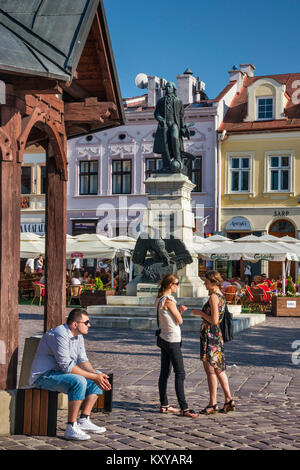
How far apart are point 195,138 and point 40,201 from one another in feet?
29.7

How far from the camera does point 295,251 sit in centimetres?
2406

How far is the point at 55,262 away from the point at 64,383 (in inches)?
72.4

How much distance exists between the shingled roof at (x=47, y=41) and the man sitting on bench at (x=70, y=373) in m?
2.16

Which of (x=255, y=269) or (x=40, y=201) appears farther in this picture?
(x=40, y=201)

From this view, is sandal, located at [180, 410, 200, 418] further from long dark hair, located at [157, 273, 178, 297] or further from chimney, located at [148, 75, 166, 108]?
chimney, located at [148, 75, 166, 108]

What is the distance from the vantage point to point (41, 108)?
736 cm

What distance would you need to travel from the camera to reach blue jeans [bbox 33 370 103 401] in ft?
21.4

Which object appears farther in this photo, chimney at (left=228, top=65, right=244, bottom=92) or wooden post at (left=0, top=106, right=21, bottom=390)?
chimney at (left=228, top=65, right=244, bottom=92)

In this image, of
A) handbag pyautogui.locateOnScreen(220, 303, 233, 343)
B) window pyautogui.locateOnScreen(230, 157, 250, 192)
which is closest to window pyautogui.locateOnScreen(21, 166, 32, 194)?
window pyautogui.locateOnScreen(230, 157, 250, 192)

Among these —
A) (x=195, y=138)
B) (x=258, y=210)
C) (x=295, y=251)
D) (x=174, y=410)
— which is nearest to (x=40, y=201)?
(x=195, y=138)

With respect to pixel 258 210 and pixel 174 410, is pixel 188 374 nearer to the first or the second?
pixel 174 410

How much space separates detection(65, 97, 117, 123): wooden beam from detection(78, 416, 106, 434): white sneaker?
10.9ft

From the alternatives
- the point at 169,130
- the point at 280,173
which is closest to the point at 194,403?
the point at 169,130

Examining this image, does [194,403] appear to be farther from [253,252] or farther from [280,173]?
[280,173]
